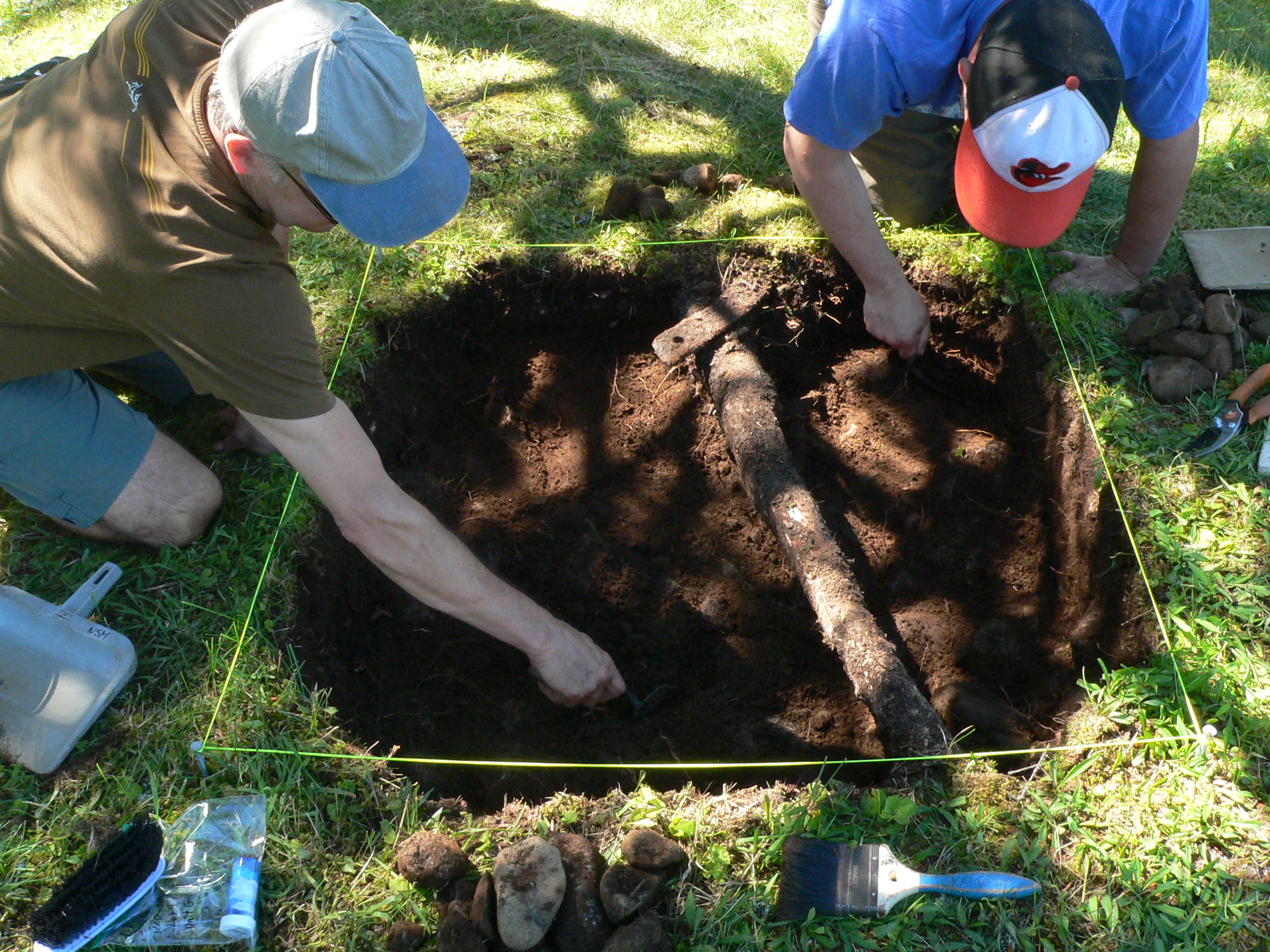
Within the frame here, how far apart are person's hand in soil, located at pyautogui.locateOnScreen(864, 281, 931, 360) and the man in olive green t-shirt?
1620 mm

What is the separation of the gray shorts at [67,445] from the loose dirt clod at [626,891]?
A: 6.03ft

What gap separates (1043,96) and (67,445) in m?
2.83

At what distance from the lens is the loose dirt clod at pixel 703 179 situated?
11.4 feet

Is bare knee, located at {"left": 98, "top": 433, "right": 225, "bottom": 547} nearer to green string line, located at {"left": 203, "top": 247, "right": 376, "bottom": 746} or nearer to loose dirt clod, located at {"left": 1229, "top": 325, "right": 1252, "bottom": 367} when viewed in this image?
green string line, located at {"left": 203, "top": 247, "right": 376, "bottom": 746}

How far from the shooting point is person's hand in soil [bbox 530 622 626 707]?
2264 millimetres

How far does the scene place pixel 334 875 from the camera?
1979mm

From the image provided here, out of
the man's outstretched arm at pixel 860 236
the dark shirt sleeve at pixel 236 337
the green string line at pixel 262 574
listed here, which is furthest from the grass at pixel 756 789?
the dark shirt sleeve at pixel 236 337

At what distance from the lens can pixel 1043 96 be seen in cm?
196

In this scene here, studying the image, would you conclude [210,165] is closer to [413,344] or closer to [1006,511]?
[413,344]

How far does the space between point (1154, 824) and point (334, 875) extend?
1.97 m

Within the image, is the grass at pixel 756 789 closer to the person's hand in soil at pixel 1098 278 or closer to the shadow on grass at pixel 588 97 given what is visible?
the person's hand in soil at pixel 1098 278

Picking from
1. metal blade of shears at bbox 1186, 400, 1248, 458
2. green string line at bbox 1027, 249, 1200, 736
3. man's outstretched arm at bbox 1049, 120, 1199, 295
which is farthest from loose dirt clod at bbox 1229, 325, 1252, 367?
green string line at bbox 1027, 249, 1200, 736

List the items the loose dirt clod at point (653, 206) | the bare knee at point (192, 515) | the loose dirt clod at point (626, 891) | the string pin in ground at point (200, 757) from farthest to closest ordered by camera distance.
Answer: the loose dirt clod at point (653, 206), the bare knee at point (192, 515), the string pin in ground at point (200, 757), the loose dirt clod at point (626, 891)

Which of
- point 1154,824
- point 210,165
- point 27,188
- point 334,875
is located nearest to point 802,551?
point 1154,824
